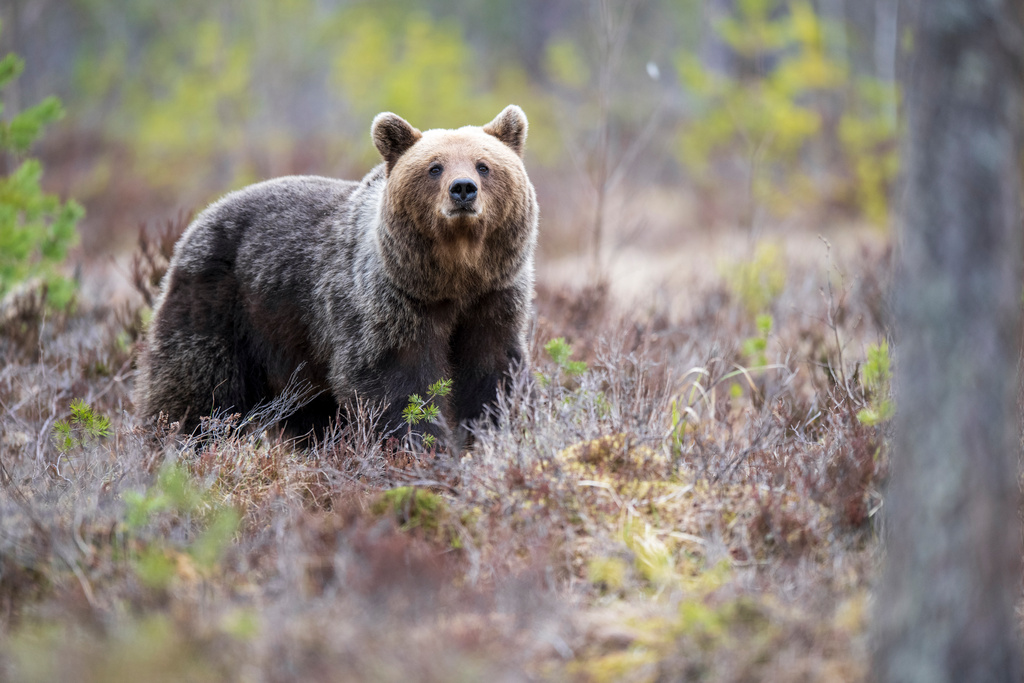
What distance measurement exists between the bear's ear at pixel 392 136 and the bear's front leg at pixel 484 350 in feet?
3.13

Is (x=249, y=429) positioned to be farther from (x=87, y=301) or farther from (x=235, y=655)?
(x=87, y=301)

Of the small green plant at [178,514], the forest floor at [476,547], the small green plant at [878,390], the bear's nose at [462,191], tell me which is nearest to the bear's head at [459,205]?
the bear's nose at [462,191]

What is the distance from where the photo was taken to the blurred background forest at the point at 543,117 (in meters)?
12.1

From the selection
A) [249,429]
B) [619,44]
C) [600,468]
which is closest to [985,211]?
[600,468]

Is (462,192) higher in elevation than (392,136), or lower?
lower

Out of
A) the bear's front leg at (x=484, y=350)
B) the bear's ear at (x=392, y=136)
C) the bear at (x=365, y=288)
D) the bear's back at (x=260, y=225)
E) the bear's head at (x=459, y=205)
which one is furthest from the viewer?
the bear's back at (x=260, y=225)

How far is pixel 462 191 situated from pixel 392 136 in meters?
0.86

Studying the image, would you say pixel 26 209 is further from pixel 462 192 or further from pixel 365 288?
pixel 462 192

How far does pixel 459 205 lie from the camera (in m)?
4.08

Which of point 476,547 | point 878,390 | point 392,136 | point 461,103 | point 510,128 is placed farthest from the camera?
point 461,103

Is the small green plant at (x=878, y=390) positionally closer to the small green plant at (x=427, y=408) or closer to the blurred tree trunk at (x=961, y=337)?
the blurred tree trunk at (x=961, y=337)

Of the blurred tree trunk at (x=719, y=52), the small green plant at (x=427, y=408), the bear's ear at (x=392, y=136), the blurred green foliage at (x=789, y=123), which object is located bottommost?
the small green plant at (x=427, y=408)

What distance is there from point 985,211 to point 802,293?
6.21 metres

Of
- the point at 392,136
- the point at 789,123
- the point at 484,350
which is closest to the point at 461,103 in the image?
the point at 789,123
